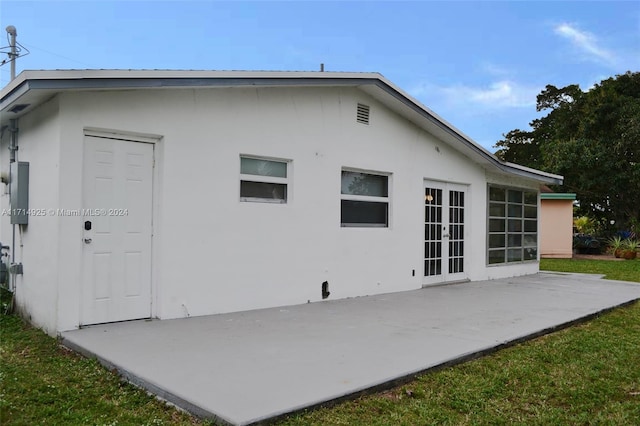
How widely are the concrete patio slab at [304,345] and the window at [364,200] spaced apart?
1426mm

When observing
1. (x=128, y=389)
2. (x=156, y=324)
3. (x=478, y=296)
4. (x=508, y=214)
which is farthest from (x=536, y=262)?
(x=128, y=389)

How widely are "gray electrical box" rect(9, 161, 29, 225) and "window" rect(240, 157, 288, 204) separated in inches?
107

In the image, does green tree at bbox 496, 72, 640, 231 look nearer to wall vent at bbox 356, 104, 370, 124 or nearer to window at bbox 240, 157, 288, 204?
wall vent at bbox 356, 104, 370, 124

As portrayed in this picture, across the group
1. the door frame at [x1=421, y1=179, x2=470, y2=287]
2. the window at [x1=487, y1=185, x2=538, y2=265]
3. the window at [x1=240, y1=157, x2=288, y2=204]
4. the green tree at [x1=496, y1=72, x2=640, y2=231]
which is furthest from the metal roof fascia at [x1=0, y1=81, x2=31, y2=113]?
the green tree at [x1=496, y1=72, x2=640, y2=231]

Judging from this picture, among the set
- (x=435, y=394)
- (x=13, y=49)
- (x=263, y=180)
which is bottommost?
(x=435, y=394)

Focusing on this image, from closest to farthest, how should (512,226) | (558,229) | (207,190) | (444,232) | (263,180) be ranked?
(207,190) < (263,180) < (444,232) < (512,226) < (558,229)

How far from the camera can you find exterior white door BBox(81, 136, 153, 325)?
5445 millimetres

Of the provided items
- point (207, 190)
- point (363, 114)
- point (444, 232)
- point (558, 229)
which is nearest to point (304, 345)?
point (207, 190)

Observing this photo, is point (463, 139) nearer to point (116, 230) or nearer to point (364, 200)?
point (364, 200)

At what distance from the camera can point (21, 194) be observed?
6074 mm

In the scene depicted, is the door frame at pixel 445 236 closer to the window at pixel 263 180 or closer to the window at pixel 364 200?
the window at pixel 364 200

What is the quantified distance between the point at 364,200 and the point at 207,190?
320cm

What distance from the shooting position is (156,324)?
564 centimetres

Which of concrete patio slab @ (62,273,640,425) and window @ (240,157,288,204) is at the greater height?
window @ (240,157,288,204)
